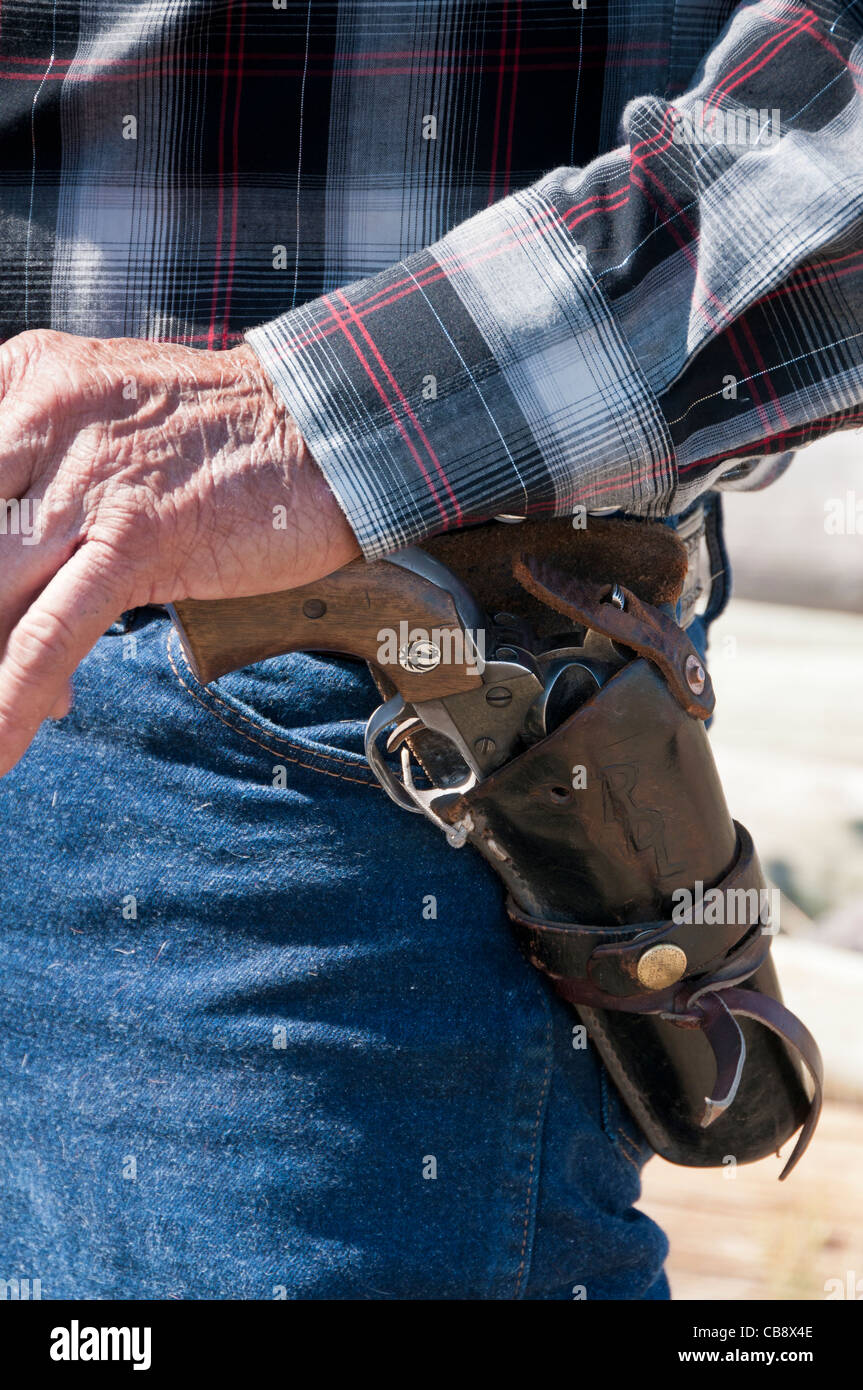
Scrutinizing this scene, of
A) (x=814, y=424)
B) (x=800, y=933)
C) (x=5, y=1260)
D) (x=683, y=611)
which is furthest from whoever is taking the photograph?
(x=800, y=933)

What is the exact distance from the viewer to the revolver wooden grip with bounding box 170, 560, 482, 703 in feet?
3.76

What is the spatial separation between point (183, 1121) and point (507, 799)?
0.50m

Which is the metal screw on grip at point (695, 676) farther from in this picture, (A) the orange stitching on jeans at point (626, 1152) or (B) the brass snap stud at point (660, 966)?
(A) the orange stitching on jeans at point (626, 1152)

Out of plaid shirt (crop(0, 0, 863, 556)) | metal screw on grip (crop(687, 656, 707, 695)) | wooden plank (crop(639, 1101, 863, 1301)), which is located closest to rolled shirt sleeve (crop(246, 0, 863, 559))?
plaid shirt (crop(0, 0, 863, 556))

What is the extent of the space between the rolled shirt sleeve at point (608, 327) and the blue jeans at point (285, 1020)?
283 mm

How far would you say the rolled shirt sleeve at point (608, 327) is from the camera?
1099mm

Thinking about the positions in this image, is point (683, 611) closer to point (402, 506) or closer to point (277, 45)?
point (402, 506)

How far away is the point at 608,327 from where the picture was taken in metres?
1.12

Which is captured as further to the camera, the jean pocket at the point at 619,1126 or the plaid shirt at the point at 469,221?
the jean pocket at the point at 619,1126

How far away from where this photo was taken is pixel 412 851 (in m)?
1.29

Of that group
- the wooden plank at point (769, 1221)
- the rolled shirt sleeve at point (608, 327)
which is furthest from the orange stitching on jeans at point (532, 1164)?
the wooden plank at point (769, 1221)

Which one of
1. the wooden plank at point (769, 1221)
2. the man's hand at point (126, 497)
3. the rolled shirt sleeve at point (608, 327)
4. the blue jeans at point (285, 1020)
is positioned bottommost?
the wooden plank at point (769, 1221)

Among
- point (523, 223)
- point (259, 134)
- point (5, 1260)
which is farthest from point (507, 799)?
point (5, 1260)

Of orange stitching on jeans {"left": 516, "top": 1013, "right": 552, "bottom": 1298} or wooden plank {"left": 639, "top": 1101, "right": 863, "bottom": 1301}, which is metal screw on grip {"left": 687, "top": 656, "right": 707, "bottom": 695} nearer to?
orange stitching on jeans {"left": 516, "top": 1013, "right": 552, "bottom": 1298}
